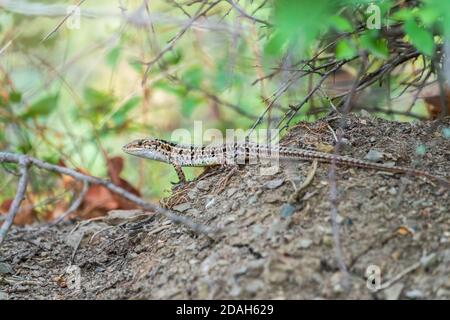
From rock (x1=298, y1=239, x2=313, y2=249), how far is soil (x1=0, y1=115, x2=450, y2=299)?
0.01m

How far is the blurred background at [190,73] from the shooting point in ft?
13.9

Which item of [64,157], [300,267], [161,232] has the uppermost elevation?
[64,157]

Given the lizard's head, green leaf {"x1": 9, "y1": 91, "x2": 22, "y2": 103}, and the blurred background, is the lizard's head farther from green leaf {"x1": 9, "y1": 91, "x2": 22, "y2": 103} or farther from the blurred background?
green leaf {"x1": 9, "y1": 91, "x2": 22, "y2": 103}

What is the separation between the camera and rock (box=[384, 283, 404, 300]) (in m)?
3.10

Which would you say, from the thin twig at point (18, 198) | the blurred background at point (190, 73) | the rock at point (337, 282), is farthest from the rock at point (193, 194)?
the rock at point (337, 282)

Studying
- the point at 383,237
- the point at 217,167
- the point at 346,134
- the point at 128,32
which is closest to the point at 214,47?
the point at 128,32

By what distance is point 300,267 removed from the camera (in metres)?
3.26

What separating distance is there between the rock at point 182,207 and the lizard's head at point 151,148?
1.63 m

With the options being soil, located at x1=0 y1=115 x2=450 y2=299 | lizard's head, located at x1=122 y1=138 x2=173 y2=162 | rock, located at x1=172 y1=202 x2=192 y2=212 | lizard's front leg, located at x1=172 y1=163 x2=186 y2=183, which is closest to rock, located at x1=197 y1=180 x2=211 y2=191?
soil, located at x1=0 y1=115 x2=450 y2=299

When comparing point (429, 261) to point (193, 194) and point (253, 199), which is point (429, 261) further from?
point (193, 194)

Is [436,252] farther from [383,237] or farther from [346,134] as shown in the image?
[346,134]

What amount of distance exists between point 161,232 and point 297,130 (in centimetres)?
130

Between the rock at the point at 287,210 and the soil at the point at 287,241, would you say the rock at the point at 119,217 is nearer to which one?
the soil at the point at 287,241

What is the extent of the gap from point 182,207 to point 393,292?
69.5 inches
